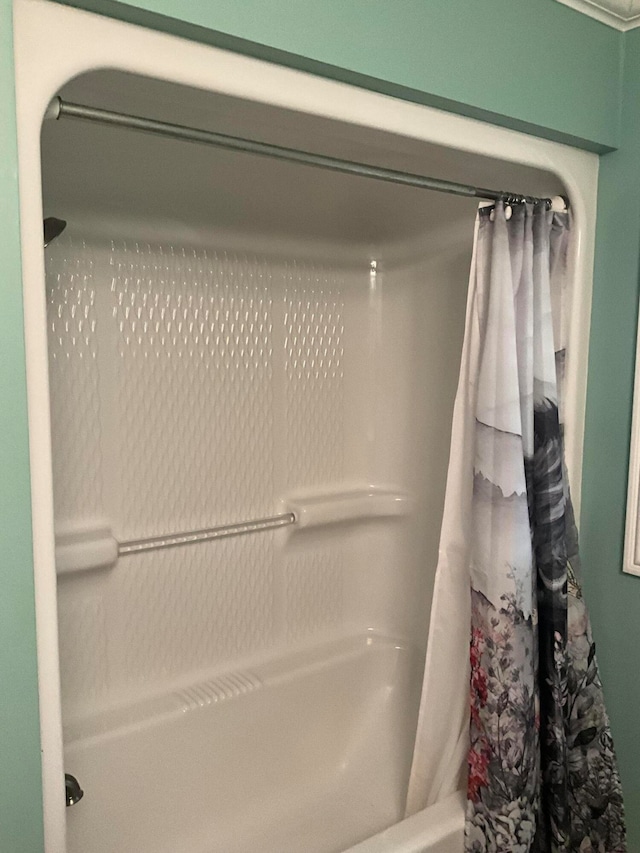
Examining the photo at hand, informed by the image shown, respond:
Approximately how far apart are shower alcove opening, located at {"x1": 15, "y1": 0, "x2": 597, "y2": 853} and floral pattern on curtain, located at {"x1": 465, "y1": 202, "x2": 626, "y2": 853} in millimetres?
135

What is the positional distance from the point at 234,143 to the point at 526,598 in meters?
1.00

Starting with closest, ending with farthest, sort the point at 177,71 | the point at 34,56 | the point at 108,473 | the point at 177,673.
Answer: the point at 34,56
the point at 177,71
the point at 108,473
the point at 177,673

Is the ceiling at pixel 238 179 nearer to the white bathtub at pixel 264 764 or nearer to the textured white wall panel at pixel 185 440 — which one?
the textured white wall panel at pixel 185 440

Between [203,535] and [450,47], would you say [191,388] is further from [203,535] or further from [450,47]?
[450,47]

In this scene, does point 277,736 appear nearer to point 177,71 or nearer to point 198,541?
point 198,541

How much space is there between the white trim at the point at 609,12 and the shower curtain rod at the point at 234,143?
373 mm

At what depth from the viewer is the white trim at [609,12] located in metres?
1.39

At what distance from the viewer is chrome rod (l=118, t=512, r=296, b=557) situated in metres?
1.74

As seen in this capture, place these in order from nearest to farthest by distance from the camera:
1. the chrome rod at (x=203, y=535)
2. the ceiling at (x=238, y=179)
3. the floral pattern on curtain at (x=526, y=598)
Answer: the ceiling at (x=238, y=179) < the floral pattern on curtain at (x=526, y=598) < the chrome rod at (x=203, y=535)

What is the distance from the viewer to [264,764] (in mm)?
1851

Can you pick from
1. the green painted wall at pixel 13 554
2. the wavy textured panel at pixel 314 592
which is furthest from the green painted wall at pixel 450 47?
the wavy textured panel at pixel 314 592

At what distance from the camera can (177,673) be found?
184 cm

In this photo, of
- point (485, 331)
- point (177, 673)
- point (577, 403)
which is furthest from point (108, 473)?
point (577, 403)

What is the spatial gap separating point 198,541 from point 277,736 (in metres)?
0.57
